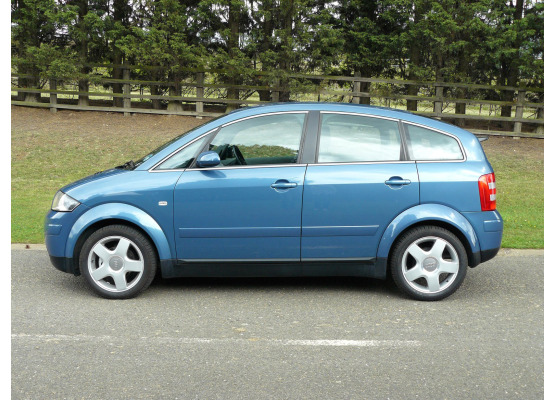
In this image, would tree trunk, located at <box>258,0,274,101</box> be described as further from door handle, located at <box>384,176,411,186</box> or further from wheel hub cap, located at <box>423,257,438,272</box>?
wheel hub cap, located at <box>423,257,438,272</box>

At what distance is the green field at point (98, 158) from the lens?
9.24 meters

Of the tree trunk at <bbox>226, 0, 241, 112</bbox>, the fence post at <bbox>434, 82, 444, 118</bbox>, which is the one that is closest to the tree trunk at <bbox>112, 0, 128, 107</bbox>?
the tree trunk at <bbox>226, 0, 241, 112</bbox>

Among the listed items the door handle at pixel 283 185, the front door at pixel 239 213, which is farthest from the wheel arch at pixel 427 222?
the door handle at pixel 283 185

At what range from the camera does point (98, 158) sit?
600 inches

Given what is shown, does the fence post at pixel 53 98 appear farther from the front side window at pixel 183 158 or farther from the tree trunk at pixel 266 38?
the front side window at pixel 183 158

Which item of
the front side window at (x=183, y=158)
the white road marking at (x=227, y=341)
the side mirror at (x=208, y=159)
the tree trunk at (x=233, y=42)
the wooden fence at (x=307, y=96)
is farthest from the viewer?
the tree trunk at (x=233, y=42)

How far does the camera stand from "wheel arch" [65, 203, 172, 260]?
5.68 m

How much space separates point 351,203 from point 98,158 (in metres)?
10.8

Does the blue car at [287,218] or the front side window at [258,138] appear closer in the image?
the blue car at [287,218]

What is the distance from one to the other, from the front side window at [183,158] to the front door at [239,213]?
0.12 metres

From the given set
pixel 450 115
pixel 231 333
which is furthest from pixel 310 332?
pixel 450 115

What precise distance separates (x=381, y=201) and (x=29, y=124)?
15149mm

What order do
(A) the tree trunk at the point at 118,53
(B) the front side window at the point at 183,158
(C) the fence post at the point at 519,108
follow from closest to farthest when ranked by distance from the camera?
1. (B) the front side window at the point at 183,158
2. (C) the fence post at the point at 519,108
3. (A) the tree trunk at the point at 118,53

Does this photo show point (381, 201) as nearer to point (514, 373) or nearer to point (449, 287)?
point (449, 287)
